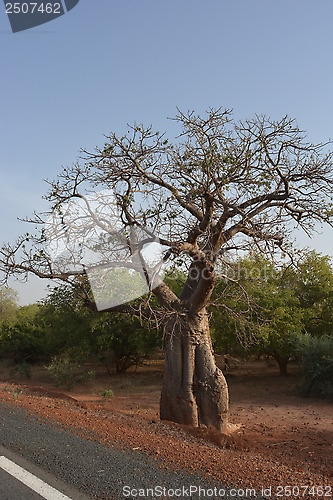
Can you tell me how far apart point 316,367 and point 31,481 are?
13.6m

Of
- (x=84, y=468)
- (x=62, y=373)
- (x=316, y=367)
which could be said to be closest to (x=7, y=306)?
(x=62, y=373)

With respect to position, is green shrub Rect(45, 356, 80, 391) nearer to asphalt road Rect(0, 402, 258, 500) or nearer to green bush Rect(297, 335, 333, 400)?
green bush Rect(297, 335, 333, 400)

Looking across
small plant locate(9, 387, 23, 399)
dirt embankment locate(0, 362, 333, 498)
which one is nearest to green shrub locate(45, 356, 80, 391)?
dirt embankment locate(0, 362, 333, 498)

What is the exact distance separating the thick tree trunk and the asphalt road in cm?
386

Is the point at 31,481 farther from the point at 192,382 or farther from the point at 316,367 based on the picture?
the point at 316,367

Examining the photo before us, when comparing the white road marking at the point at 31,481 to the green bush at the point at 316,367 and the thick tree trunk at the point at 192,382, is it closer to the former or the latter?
the thick tree trunk at the point at 192,382

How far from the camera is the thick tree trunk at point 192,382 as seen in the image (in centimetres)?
884

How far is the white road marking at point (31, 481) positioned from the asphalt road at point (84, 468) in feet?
0.19

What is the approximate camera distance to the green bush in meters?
14.9

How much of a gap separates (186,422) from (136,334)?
430 inches

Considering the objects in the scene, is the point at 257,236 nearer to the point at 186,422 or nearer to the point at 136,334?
the point at 186,422

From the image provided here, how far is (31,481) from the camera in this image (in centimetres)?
384

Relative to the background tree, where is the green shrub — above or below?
below

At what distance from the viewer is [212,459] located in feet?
15.5
